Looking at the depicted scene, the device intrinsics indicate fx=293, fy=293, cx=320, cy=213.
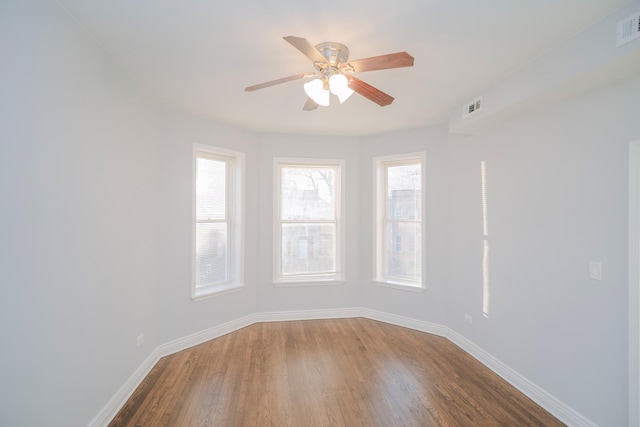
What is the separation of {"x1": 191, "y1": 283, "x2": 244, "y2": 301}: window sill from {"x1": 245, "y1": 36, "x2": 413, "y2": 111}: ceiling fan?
→ 8.49 feet

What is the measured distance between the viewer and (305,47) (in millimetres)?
1541

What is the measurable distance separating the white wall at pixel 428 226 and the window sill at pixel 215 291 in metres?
1.90

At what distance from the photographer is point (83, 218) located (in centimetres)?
187

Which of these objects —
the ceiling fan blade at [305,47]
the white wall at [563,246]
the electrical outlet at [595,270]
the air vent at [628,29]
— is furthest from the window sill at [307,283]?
the air vent at [628,29]

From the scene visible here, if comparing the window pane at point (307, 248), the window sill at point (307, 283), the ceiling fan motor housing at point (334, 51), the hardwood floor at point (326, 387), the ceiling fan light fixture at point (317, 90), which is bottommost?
the hardwood floor at point (326, 387)

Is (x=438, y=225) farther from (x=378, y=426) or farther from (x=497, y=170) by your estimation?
(x=378, y=426)

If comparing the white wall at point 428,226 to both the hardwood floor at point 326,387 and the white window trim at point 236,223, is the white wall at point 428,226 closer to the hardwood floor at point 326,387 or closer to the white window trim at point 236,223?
the hardwood floor at point 326,387

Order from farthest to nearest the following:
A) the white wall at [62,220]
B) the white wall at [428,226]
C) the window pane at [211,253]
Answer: the white wall at [428,226] → the window pane at [211,253] → the white wall at [62,220]

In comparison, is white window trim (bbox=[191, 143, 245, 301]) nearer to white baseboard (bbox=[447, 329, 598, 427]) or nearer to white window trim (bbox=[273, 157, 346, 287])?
white window trim (bbox=[273, 157, 346, 287])

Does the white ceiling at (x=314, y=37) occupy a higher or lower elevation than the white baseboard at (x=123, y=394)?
higher

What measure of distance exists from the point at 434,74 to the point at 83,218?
274 centimetres

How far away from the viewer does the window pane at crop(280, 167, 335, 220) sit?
4.29m

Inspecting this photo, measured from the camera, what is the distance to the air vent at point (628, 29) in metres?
1.54

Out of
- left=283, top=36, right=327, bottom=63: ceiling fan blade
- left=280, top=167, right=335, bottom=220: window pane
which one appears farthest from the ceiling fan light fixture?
left=280, top=167, right=335, bottom=220: window pane
